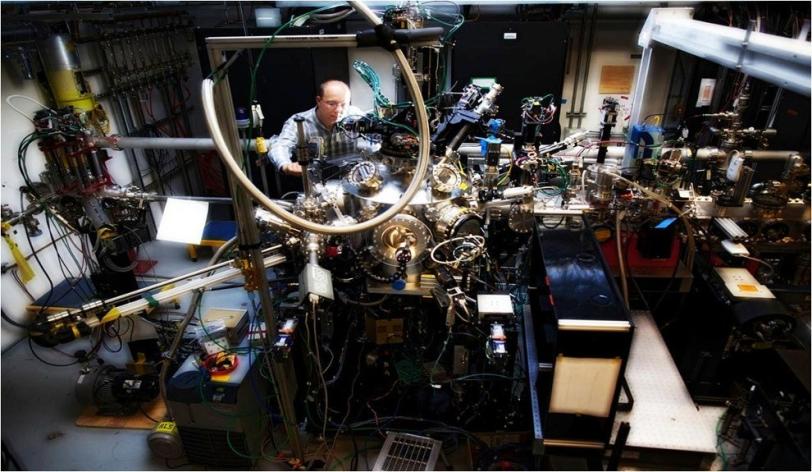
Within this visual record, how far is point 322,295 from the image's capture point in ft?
5.25

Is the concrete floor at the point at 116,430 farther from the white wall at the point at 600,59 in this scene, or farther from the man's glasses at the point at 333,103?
the white wall at the point at 600,59

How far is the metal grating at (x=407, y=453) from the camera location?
2049 millimetres

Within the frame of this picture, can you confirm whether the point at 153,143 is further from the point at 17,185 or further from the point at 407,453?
the point at 407,453

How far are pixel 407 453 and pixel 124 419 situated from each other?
147 centimetres

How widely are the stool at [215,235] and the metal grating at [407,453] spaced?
1.86 m

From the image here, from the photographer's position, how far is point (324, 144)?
2418 millimetres

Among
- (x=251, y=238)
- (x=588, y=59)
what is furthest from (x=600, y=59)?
(x=251, y=238)

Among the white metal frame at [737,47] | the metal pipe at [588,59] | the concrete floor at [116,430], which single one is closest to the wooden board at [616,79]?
the metal pipe at [588,59]

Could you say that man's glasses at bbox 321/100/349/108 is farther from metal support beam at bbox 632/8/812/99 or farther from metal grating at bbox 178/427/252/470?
metal grating at bbox 178/427/252/470

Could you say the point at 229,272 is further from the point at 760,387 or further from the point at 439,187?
the point at 760,387

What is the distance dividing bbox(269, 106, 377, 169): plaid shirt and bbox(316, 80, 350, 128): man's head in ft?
0.14

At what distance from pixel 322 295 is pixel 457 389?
0.88 m

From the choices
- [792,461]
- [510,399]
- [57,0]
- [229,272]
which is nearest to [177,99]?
[57,0]

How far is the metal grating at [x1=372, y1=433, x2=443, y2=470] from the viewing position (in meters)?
2.05
